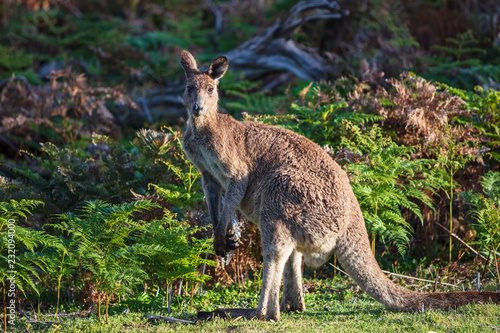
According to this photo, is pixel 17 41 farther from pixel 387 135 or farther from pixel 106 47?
pixel 387 135

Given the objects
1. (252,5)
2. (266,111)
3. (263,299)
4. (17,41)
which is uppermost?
(252,5)

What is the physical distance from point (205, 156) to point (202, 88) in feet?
2.52

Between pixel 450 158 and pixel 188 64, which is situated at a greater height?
pixel 188 64

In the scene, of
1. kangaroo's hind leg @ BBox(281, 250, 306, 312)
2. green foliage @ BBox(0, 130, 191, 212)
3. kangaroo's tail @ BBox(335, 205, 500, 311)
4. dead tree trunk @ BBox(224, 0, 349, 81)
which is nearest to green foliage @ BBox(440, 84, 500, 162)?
kangaroo's tail @ BBox(335, 205, 500, 311)

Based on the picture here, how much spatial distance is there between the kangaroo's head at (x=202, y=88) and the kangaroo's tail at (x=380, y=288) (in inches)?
80.4

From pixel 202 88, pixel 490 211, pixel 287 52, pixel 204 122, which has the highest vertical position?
pixel 287 52

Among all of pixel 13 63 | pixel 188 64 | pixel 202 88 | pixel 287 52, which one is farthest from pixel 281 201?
pixel 13 63

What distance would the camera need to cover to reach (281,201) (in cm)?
546

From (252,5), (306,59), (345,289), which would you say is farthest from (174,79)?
(345,289)

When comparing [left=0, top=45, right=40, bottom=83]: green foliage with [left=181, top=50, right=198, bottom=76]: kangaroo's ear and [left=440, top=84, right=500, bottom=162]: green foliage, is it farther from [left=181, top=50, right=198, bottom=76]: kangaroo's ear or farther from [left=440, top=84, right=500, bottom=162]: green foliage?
[left=440, top=84, right=500, bottom=162]: green foliage

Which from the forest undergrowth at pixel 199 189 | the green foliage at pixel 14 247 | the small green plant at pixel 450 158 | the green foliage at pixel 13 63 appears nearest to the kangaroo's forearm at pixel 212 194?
the forest undergrowth at pixel 199 189

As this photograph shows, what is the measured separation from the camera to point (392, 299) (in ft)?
17.4

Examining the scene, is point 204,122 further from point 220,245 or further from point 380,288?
point 380,288

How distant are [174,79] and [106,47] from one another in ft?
6.13
